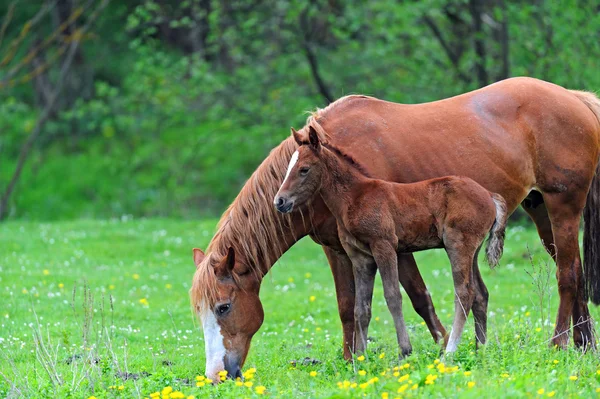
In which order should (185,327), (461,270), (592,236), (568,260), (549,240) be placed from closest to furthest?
1. (461,270)
2. (568,260)
3. (592,236)
4. (549,240)
5. (185,327)

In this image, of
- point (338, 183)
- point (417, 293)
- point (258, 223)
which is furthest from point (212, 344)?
point (417, 293)

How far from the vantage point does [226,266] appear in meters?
6.29

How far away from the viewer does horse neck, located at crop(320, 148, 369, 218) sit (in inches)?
241

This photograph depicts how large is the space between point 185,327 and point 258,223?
2.95m

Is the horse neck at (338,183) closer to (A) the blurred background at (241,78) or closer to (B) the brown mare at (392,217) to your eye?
(B) the brown mare at (392,217)

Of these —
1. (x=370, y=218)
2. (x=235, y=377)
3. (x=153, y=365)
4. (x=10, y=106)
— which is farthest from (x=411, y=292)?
(x=10, y=106)

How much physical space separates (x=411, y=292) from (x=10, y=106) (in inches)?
581

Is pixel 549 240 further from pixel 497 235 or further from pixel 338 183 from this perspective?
pixel 338 183

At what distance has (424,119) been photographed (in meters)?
6.90

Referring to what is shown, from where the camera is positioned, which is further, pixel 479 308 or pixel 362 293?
pixel 479 308

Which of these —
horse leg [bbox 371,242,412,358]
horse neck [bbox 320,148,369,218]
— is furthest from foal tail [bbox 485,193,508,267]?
horse neck [bbox 320,148,369,218]

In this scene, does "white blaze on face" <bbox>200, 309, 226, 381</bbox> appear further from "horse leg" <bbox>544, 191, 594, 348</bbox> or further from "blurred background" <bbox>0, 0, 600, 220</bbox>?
"blurred background" <bbox>0, 0, 600, 220</bbox>

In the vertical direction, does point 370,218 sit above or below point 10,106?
above

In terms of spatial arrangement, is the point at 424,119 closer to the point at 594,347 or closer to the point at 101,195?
the point at 594,347
